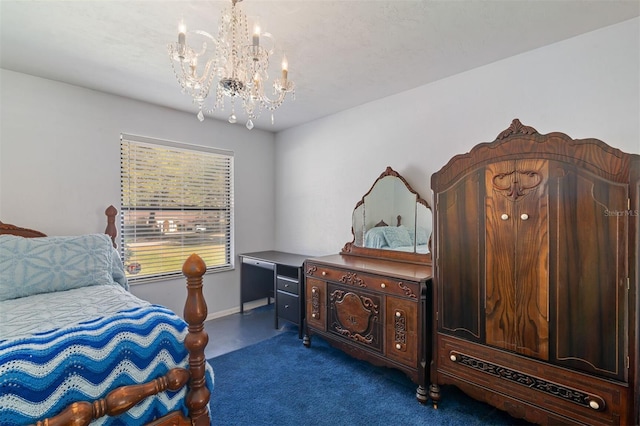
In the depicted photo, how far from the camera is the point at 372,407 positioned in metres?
2.07

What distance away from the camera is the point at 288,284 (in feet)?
10.8

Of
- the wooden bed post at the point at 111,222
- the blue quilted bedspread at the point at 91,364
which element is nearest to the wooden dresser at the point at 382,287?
the blue quilted bedspread at the point at 91,364

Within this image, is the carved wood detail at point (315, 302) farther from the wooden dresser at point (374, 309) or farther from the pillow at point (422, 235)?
the pillow at point (422, 235)

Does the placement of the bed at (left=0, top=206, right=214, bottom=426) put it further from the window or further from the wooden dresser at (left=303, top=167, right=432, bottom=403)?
the wooden dresser at (left=303, top=167, right=432, bottom=403)

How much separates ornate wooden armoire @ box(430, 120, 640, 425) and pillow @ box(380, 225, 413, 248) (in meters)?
0.75

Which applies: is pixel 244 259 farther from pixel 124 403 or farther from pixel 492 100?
pixel 492 100

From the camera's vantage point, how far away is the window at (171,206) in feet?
10.5

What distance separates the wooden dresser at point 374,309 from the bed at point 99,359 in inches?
53.2

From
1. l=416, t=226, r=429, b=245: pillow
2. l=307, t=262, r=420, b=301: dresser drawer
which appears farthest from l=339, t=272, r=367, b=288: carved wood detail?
l=416, t=226, r=429, b=245: pillow

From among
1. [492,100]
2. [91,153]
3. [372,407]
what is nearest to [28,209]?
[91,153]

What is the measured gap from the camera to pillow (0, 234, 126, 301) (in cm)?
203

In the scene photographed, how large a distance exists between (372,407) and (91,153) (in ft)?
11.1

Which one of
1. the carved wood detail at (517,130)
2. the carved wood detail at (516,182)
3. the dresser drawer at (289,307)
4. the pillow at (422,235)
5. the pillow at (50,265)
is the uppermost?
the carved wood detail at (517,130)

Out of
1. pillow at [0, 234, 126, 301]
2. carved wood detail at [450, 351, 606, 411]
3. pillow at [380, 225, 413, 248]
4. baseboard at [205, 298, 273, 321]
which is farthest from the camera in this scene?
baseboard at [205, 298, 273, 321]
